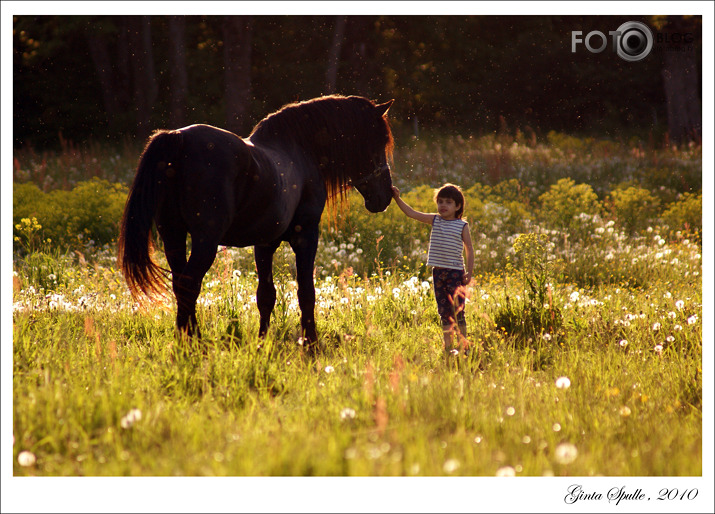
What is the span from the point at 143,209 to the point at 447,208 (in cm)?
239

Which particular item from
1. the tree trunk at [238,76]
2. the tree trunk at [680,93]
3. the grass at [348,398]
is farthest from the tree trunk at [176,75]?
the tree trunk at [680,93]

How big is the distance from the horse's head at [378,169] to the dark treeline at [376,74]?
55.7 feet

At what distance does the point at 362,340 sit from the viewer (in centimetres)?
493

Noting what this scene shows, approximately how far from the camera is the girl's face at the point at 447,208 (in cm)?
481

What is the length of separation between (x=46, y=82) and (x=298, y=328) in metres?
24.6

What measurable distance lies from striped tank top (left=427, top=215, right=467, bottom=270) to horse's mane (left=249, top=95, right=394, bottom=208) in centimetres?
87

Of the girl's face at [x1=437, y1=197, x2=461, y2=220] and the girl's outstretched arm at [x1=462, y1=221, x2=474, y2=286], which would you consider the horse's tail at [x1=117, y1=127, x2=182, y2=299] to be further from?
the girl's outstretched arm at [x1=462, y1=221, x2=474, y2=286]

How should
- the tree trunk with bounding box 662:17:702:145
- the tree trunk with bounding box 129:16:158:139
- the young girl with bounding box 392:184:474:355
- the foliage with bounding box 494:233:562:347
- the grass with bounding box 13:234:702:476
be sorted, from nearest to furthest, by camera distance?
the grass with bounding box 13:234:702:476 < the young girl with bounding box 392:184:474:355 < the foliage with bounding box 494:233:562:347 < the tree trunk with bounding box 129:16:158:139 < the tree trunk with bounding box 662:17:702:145

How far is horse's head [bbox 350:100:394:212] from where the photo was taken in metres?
5.02

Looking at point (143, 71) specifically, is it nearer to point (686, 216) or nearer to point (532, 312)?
point (686, 216)

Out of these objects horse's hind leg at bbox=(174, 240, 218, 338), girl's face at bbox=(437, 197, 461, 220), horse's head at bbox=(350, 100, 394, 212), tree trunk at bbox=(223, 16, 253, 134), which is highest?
tree trunk at bbox=(223, 16, 253, 134)

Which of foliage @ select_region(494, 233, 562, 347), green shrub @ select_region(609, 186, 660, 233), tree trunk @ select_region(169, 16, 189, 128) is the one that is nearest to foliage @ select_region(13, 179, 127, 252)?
foliage @ select_region(494, 233, 562, 347)

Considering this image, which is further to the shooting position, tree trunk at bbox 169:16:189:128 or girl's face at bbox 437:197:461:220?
tree trunk at bbox 169:16:189:128

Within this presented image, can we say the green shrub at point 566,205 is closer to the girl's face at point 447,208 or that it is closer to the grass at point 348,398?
the grass at point 348,398
